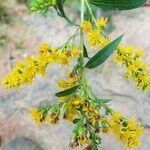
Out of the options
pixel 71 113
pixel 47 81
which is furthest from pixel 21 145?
pixel 71 113

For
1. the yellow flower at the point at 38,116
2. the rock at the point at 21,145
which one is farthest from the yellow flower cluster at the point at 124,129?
the rock at the point at 21,145

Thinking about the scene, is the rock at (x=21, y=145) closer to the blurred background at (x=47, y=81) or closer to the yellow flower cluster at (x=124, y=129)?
the blurred background at (x=47, y=81)

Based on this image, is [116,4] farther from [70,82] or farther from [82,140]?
[82,140]

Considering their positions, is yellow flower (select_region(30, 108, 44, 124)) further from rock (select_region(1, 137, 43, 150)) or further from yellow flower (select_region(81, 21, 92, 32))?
rock (select_region(1, 137, 43, 150))

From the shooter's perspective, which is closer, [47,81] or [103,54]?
[103,54]

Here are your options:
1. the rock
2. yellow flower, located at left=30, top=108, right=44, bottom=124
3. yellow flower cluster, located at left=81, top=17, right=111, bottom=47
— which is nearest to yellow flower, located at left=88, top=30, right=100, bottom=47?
yellow flower cluster, located at left=81, top=17, right=111, bottom=47

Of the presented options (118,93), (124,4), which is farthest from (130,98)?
(124,4)
